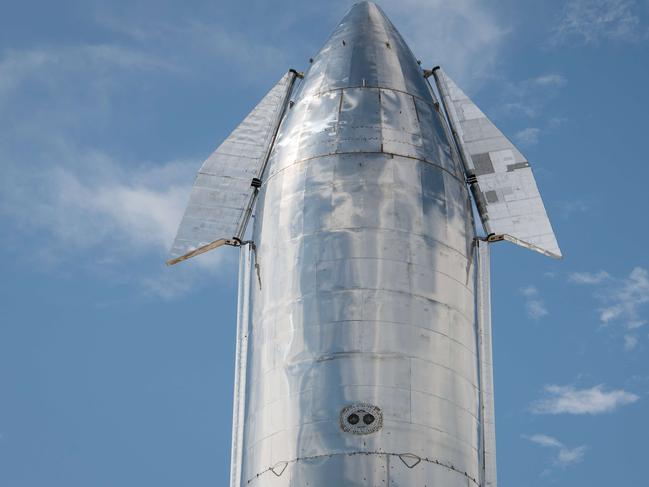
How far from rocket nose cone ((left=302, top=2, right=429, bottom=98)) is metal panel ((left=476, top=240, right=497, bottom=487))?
16.4ft

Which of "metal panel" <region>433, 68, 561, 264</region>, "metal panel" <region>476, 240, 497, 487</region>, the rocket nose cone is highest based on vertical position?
the rocket nose cone

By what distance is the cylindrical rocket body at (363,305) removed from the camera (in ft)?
71.2

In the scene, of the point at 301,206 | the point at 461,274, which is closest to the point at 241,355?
the point at 301,206

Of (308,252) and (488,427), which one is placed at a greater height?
(308,252)

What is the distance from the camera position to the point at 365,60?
28.7 m

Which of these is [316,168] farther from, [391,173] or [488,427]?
[488,427]

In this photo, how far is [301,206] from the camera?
2488cm

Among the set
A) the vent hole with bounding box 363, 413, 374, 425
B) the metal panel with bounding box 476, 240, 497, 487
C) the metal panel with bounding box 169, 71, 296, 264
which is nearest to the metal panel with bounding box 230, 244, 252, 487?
the metal panel with bounding box 169, 71, 296, 264

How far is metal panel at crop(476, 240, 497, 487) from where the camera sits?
23219 mm

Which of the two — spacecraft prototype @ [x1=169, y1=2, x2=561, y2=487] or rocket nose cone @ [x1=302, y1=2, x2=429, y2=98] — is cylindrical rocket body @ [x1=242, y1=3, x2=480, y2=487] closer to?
spacecraft prototype @ [x1=169, y1=2, x2=561, y2=487]

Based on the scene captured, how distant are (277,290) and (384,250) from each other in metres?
2.39

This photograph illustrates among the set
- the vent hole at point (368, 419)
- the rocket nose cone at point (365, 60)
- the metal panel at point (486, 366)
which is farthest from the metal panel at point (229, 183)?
the vent hole at point (368, 419)

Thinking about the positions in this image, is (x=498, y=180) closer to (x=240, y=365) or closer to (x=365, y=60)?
(x=365, y=60)

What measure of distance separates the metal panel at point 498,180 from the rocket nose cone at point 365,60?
4.65 feet
